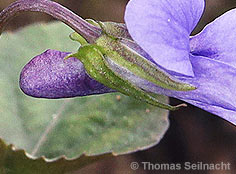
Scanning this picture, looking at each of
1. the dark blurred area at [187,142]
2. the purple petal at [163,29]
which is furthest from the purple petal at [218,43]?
the dark blurred area at [187,142]

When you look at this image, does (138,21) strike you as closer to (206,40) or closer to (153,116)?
(206,40)

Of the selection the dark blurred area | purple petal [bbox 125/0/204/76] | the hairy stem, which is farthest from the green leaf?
purple petal [bbox 125/0/204/76]

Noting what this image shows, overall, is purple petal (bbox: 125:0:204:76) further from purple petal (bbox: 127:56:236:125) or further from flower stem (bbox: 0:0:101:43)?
flower stem (bbox: 0:0:101:43)

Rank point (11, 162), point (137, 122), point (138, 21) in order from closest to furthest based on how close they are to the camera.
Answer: point (138, 21) → point (11, 162) → point (137, 122)

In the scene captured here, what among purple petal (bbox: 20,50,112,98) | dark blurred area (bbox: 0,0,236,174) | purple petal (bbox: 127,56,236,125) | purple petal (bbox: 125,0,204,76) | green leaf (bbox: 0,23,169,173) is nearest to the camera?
purple petal (bbox: 125,0,204,76)

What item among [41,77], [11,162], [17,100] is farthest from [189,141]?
[41,77]

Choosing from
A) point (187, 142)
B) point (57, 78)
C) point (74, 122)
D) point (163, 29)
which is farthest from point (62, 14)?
point (187, 142)
